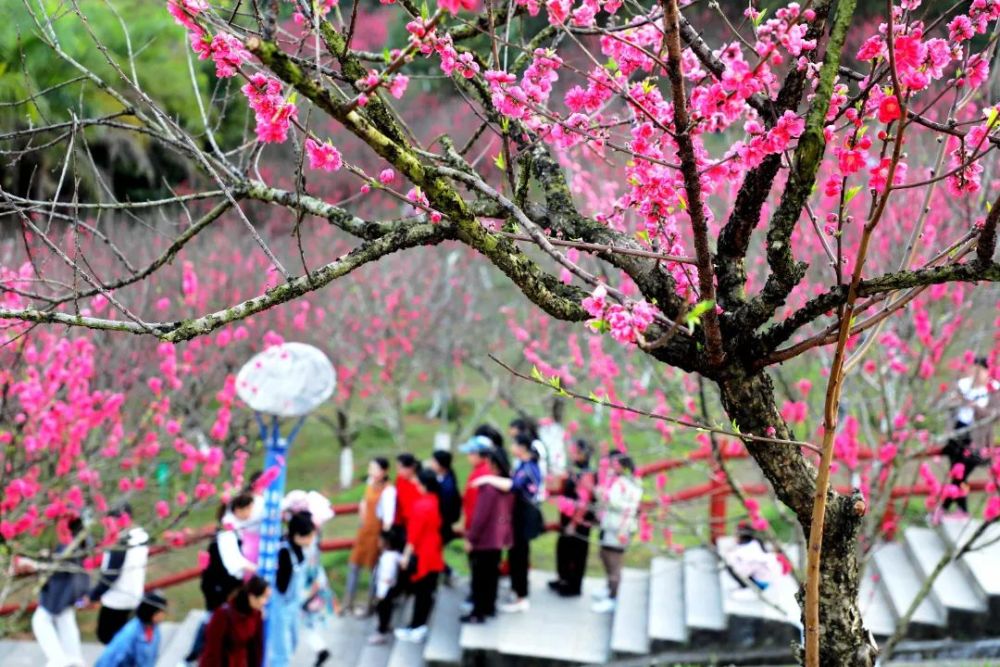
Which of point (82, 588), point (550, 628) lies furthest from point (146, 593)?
point (550, 628)

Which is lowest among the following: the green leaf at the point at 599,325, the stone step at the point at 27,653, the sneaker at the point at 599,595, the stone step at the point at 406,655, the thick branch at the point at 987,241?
the stone step at the point at 27,653

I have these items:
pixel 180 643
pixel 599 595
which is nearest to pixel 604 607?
pixel 599 595

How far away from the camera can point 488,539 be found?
6.96 m

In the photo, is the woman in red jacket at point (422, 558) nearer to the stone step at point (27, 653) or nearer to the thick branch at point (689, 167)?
the stone step at point (27, 653)

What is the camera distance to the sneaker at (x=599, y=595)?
24.7ft

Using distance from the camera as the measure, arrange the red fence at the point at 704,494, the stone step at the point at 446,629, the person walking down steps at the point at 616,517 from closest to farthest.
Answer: the stone step at the point at 446,629 < the red fence at the point at 704,494 < the person walking down steps at the point at 616,517

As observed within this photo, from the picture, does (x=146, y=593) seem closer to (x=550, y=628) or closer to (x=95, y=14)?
(x=550, y=628)

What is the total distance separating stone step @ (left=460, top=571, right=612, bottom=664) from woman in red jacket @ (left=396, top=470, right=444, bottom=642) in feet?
1.24

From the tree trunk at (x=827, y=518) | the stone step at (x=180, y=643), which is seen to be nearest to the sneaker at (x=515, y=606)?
the stone step at (x=180, y=643)

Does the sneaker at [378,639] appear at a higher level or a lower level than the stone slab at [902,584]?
lower

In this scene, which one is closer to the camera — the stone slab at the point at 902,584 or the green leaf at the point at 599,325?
the green leaf at the point at 599,325

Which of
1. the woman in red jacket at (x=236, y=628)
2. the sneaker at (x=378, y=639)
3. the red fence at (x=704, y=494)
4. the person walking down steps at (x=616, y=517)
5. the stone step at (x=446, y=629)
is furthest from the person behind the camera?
the sneaker at (x=378, y=639)

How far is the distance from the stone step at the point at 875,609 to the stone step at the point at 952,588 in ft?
1.15

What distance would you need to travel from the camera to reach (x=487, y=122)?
10.5 ft
